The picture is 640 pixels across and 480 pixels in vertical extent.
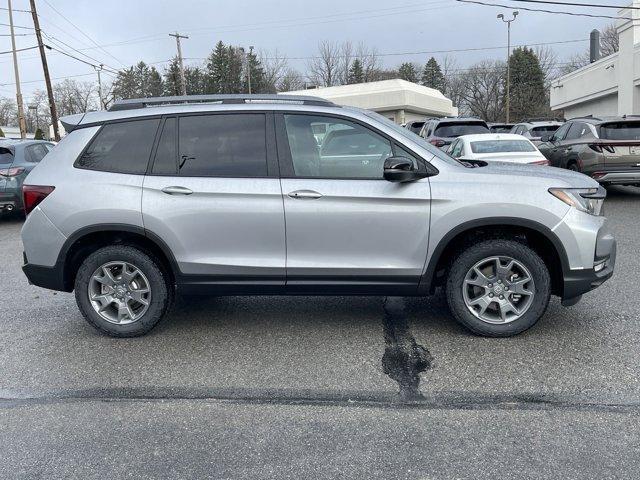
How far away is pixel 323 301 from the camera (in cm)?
584

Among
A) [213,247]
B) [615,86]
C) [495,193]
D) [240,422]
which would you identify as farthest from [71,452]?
[615,86]

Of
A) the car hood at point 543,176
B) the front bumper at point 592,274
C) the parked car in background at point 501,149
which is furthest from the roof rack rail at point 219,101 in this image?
the parked car in background at point 501,149

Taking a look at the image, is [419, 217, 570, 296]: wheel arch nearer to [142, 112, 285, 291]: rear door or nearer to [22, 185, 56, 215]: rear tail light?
[142, 112, 285, 291]: rear door

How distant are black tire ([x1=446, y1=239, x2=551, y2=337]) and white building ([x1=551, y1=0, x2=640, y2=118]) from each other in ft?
82.9

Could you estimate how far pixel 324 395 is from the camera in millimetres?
3848

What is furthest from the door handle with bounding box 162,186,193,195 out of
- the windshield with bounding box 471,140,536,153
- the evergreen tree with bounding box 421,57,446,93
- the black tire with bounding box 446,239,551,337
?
the evergreen tree with bounding box 421,57,446,93

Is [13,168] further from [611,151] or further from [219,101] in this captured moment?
[611,151]

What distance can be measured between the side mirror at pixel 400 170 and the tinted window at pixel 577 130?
900cm

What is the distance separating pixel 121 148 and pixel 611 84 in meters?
30.8

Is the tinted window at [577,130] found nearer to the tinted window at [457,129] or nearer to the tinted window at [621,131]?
the tinted window at [621,131]

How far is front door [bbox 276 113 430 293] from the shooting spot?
448 cm

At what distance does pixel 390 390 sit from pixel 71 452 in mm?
1964

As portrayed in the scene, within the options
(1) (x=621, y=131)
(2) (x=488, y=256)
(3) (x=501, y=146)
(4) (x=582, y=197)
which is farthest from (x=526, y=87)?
(2) (x=488, y=256)

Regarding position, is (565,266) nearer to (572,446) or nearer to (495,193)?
(495,193)
